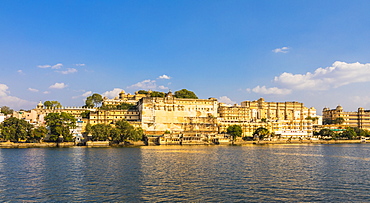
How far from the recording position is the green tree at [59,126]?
85.0 meters

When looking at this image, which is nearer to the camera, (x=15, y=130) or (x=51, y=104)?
(x=15, y=130)

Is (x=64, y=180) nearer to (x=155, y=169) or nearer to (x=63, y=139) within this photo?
(x=155, y=169)

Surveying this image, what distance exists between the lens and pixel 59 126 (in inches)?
3398

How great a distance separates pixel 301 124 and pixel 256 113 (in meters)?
20.0

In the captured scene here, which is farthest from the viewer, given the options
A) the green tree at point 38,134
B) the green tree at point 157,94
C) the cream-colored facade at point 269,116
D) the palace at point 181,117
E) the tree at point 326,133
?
the green tree at point 157,94

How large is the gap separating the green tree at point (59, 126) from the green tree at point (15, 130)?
5469 millimetres

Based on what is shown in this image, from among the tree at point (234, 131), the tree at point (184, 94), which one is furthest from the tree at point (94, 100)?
the tree at point (234, 131)

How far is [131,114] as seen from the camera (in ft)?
369

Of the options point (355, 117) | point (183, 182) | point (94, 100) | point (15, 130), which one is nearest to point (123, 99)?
point (94, 100)

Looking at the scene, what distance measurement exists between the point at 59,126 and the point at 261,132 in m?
62.1

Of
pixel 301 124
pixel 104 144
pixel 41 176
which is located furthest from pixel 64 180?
pixel 301 124

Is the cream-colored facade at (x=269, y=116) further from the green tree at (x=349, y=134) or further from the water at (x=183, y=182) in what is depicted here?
the water at (x=183, y=182)

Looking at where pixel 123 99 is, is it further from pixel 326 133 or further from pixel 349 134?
pixel 349 134

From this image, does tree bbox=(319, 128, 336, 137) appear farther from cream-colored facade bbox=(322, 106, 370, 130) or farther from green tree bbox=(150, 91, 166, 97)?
green tree bbox=(150, 91, 166, 97)
